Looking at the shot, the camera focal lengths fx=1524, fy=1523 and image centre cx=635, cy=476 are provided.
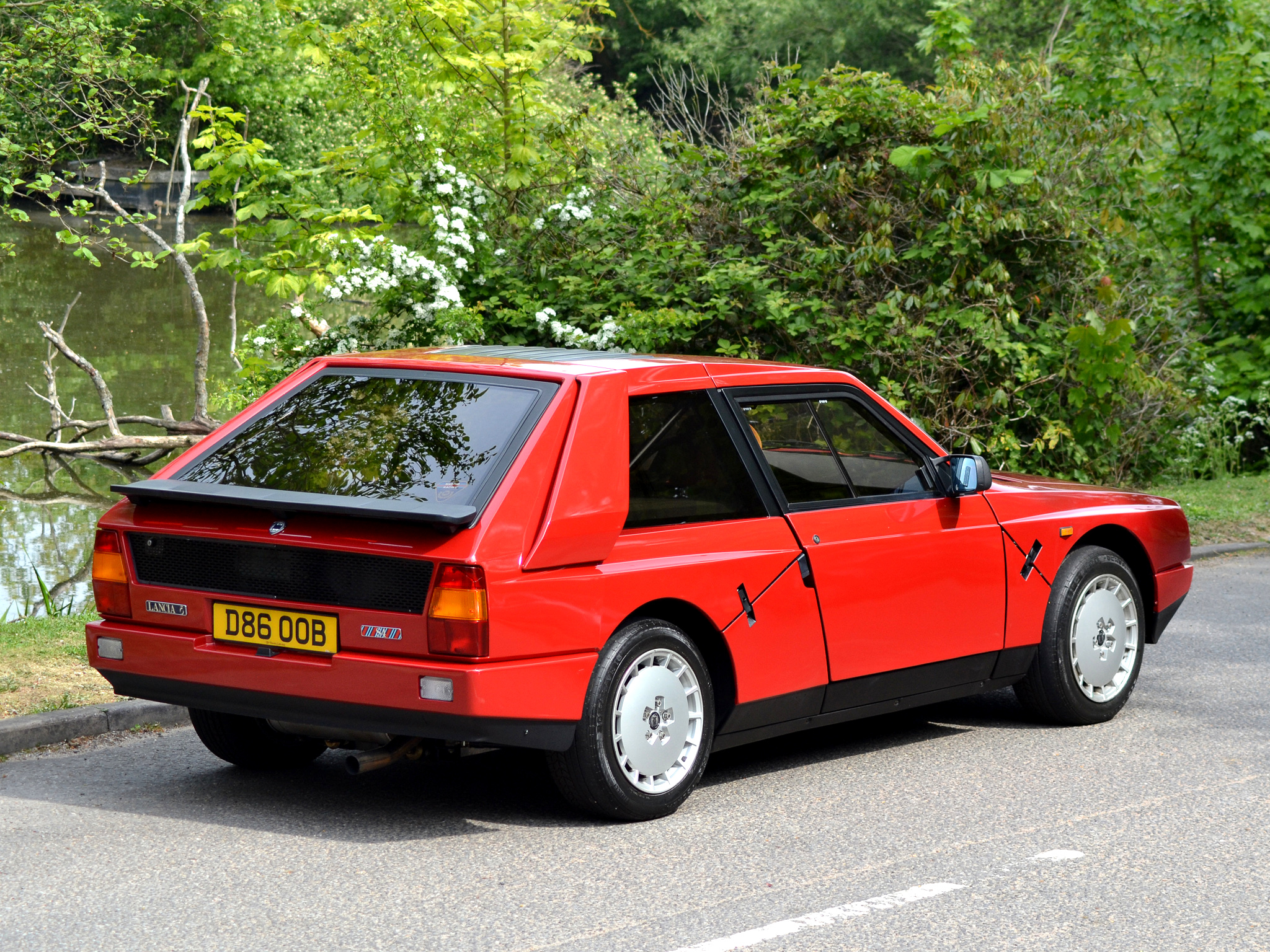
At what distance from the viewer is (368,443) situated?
5.39 meters

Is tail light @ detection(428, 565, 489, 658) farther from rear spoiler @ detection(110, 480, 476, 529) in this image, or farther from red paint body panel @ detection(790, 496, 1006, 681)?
red paint body panel @ detection(790, 496, 1006, 681)

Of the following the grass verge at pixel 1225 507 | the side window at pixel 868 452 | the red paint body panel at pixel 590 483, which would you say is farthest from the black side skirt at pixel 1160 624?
the grass verge at pixel 1225 507

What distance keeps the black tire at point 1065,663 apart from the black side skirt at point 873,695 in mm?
86

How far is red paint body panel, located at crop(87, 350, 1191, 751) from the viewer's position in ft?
16.0

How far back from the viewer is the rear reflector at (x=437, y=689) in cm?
479

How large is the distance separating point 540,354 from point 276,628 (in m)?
1.54

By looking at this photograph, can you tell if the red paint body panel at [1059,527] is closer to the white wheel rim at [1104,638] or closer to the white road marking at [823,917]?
the white wheel rim at [1104,638]

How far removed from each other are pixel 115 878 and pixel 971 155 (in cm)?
1020

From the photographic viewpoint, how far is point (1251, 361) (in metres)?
16.9

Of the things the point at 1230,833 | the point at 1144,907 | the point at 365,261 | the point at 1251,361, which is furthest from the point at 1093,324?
the point at 1144,907

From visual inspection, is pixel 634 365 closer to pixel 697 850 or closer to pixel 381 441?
pixel 381 441

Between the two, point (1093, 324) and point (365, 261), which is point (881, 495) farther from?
point (1093, 324)

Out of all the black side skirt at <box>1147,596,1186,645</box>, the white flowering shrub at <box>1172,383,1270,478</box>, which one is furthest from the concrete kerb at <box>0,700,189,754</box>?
the white flowering shrub at <box>1172,383,1270,478</box>

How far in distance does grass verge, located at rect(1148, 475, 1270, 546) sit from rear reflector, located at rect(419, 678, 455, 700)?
9.21 m
